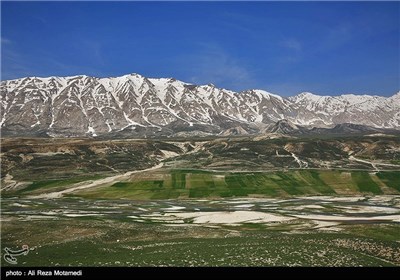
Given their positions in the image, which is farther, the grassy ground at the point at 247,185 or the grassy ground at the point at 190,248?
the grassy ground at the point at 247,185

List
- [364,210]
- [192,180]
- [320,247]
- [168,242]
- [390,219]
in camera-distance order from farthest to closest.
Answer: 1. [192,180]
2. [364,210]
3. [390,219]
4. [168,242]
5. [320,247]

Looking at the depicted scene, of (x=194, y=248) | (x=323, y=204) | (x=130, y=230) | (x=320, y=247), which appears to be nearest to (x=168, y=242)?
(x=194, y=248)

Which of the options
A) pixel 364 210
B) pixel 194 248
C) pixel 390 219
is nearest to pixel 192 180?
pixel 364 210

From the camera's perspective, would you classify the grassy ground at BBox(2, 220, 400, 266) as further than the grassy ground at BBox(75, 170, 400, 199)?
No

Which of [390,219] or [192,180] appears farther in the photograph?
[192,180]

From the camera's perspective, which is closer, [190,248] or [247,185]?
[190,248]

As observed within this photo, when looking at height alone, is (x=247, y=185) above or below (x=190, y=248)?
above

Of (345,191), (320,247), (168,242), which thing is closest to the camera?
(320,247)
